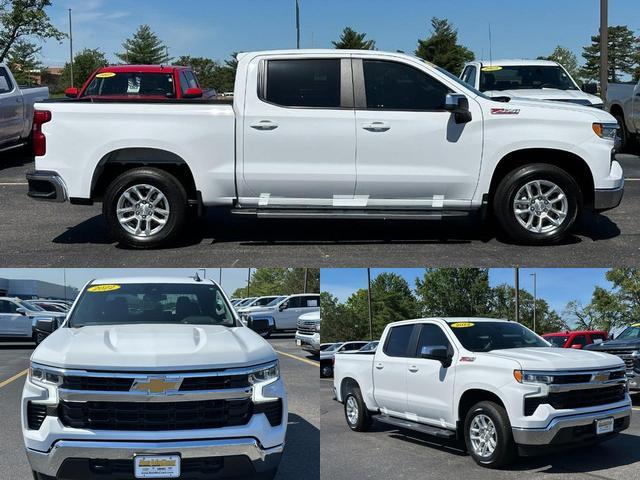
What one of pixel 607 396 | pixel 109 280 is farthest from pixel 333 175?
pixel 607 396

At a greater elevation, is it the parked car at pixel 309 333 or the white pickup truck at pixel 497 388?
the white pickup truck at pixel 497 388

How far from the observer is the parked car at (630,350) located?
1187 centimetres

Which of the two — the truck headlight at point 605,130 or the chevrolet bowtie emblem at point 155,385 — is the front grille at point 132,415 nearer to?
the chevrolet bowtie emblem at point 155,385

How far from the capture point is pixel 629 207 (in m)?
11.6

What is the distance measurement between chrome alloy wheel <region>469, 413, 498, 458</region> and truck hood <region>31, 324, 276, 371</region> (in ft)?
7.59

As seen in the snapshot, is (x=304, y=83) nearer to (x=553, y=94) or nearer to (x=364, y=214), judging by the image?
(x=364, y=214)

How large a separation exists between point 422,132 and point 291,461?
3.96m

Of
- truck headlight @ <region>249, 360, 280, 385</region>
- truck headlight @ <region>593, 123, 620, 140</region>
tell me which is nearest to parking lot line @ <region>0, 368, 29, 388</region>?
truck headlight @ <region>249, 360, 280, 385</region>

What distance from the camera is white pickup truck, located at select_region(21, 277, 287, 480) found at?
4727 mm

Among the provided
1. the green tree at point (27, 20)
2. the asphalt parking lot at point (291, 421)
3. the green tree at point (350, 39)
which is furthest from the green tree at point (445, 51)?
the asphalt parking lot at point (291, 421)

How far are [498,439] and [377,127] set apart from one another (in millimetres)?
3609

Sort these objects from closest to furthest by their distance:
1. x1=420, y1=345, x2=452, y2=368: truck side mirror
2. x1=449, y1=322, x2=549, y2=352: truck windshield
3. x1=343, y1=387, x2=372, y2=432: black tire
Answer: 1. x1=420, y1=345, x2=452, y2=368: truck side mirror
2. x1=449, y1=322, x2=549, y2=352: truck windshield
3. x1=343, y1=387, x2=372, y2=432: black tire

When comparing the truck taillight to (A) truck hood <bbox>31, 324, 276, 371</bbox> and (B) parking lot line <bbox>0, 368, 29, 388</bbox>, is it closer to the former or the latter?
(B) parking lot line <bbox>0, 368, 29, 388</bbox>

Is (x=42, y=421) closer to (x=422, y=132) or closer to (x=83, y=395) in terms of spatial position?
(x=83, y=395)
